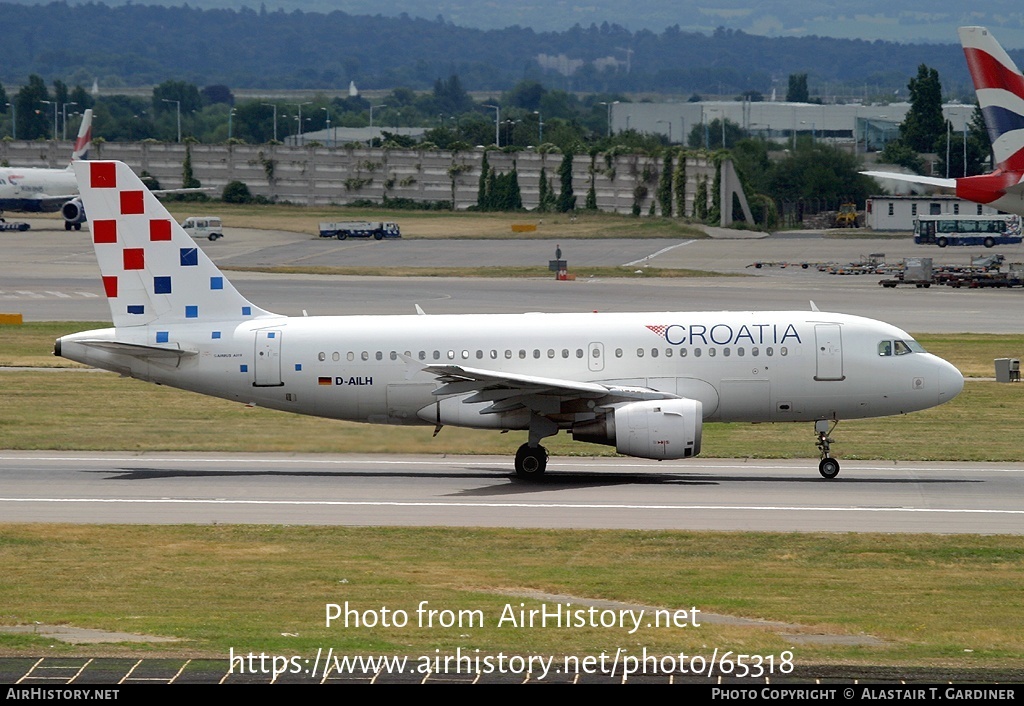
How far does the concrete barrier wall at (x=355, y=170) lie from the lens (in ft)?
485

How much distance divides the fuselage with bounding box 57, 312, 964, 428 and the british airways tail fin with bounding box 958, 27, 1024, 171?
44.9m

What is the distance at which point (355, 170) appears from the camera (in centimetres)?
15662

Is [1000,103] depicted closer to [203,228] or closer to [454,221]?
[203,228]

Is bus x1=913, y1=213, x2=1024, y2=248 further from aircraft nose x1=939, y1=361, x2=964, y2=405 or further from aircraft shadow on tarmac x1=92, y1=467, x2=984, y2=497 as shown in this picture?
aircraft shadow on tarmac x1=92, y1=467, x2=984, y2=497

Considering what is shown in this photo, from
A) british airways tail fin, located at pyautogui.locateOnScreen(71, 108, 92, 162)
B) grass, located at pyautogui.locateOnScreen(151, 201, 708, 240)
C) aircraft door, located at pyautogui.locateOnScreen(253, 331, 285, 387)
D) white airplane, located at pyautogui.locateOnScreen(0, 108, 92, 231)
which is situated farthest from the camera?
white airplane, located at pyautogui.locateOnScreen(0, 108, 92, 231)

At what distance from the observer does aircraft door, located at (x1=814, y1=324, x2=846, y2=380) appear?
33375 millimetres

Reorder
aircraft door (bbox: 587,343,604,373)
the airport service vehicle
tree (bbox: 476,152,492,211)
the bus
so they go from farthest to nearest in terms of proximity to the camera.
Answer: tree (bbox: 476,152,492,211) → the airport service vehicle → the bus → aircraft door (bbox: 587,343,604,373)

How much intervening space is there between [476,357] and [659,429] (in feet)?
16.8

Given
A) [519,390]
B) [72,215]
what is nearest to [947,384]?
[519,390]

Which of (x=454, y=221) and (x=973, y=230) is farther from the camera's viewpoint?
(x=454, y=221)

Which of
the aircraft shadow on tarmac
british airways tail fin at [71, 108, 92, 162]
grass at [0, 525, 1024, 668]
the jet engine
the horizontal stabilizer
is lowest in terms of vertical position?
the aircraft shadow on tarmac

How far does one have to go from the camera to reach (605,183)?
484ft

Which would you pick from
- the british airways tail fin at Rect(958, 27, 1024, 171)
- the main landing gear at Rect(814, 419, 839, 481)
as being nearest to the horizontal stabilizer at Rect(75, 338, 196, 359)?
the main landing gear at Rect(814, 419, 839, 481)

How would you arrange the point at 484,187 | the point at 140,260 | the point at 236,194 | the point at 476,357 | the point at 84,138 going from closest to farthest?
the point at 476,357 < the point at 140,260 < the point at 84,138 < the point at 484,187 < the point at 236,194
